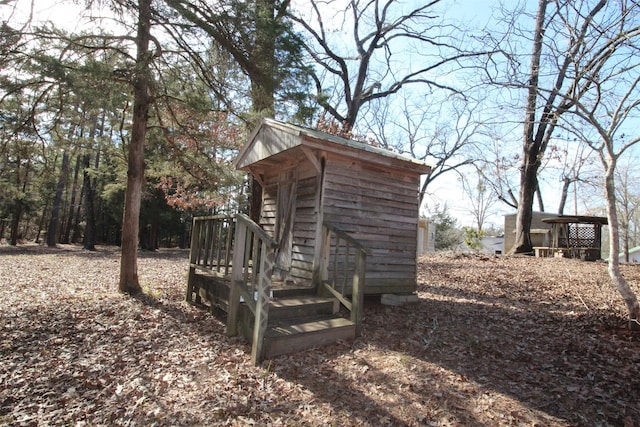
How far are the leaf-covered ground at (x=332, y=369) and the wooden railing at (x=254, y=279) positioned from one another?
311mm

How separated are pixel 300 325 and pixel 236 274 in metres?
1.17

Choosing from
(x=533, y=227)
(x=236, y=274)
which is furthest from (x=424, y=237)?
(x=236, y=274)

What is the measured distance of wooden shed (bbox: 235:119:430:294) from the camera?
594cm

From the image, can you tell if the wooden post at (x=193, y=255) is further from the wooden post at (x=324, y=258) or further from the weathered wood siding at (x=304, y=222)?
the wooden post at (x=324, y=258)

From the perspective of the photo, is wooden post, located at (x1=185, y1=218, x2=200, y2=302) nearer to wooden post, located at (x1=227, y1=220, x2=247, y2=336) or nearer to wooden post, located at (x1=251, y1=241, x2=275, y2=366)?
wooden post, located at (x1=227, y1=220, x2=247, y2=336)

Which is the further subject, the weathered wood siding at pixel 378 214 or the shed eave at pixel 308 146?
the weathered wood siding at pixel 378 214

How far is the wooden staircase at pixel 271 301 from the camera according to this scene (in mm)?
4199

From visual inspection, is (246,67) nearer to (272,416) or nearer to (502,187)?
(272,416)

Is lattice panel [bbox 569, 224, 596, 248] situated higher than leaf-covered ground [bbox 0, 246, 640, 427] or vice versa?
lattice panel [bbox 569, 224, 596, 248]

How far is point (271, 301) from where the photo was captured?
16.6 ft

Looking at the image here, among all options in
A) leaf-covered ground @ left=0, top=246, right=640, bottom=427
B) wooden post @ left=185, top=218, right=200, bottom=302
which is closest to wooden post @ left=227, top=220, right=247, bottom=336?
leaf-covered ground @ left=0, top=246, right=640, bottom=427

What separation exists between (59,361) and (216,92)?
233 inches

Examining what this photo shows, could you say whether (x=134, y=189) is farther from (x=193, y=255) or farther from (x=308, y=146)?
(x=308, y=146)

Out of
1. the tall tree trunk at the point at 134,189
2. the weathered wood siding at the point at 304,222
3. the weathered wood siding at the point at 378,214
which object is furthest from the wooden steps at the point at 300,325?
the tall tree trunk at the point at 134,189
